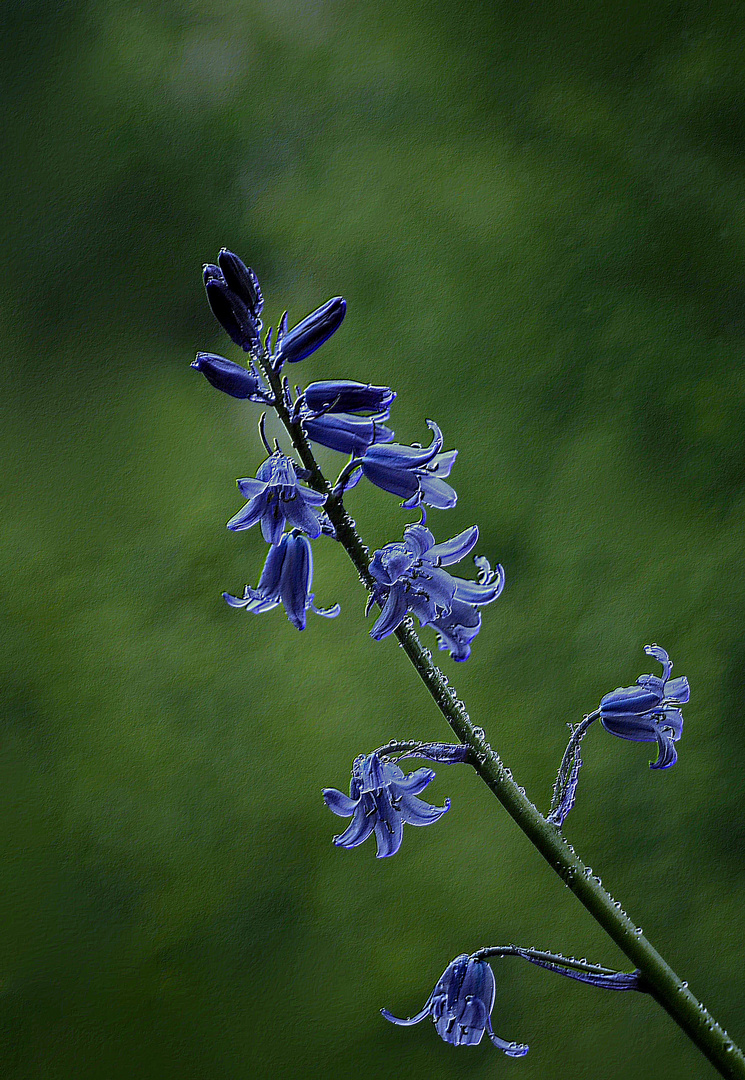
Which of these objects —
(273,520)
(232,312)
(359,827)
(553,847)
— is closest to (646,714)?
(553,847)

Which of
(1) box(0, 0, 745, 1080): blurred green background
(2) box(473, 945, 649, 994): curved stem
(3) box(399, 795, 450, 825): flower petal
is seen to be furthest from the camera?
(1) box(0, 0, 745, 1080): blurred green background

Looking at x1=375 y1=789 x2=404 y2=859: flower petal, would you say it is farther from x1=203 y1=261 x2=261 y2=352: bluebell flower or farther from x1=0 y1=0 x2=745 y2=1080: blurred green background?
x1=0 y1=0 x2=745 y2=1080: blurred green background

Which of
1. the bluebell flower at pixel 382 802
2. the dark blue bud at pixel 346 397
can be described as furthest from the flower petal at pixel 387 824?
the dark blue bud at pixel 346 397

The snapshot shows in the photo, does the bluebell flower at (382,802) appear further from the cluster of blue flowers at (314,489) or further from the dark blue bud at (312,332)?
the dark blue bud at (312,332)

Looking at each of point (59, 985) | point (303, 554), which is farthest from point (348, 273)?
point (59, 985)

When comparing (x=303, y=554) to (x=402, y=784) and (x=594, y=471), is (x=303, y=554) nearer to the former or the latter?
(x=402, y=784)

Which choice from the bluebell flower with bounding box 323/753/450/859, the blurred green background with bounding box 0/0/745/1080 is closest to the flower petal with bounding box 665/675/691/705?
the bluebell flower with bounding box 323/753/450/859
